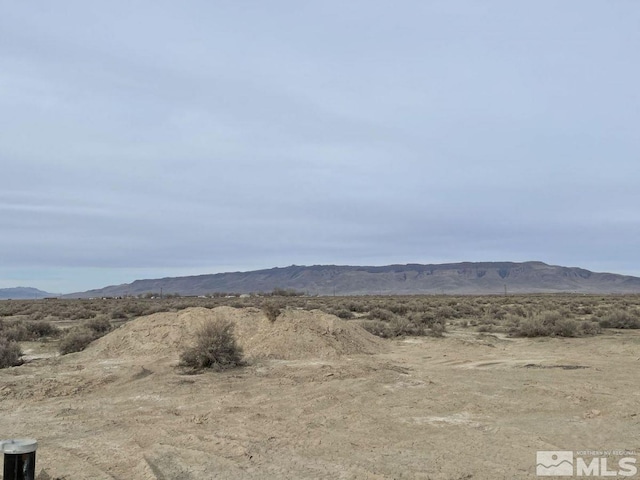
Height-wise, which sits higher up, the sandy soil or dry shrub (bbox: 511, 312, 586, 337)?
dry shrub (bbox: 511, 312, 586, 337)

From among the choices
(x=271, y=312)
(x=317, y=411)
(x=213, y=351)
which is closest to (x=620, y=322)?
(x=271, y=312)

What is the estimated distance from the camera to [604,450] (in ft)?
22.2

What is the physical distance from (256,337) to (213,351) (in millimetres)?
3237

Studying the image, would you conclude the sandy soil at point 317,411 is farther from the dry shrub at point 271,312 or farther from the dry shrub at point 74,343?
the dry shrub at point 271,312

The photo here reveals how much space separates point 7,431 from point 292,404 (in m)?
4.41

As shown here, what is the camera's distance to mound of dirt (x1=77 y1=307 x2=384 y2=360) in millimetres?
15508

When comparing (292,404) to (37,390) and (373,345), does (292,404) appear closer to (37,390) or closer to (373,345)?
(37,390)

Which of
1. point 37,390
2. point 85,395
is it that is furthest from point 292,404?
point 37,390

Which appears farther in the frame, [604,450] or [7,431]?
[7,431]

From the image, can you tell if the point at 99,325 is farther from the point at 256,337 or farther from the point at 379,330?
the point at 379,330

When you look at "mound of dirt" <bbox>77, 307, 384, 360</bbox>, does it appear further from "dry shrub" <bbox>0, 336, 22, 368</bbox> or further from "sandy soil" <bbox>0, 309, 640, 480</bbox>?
"dry shrub" <bbox>0, 336, 22, 368</bbox>

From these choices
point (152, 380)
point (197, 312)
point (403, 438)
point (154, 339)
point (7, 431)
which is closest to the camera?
point (403, 438)

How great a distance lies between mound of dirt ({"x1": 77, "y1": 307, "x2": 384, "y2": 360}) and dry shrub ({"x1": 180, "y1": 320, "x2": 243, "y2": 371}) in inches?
58.7

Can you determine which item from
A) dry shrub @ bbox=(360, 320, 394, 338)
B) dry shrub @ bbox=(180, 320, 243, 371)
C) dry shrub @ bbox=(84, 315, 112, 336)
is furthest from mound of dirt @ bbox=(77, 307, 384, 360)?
dry shrub @ bbox=(84, 315, 112, 336)
